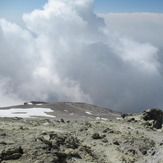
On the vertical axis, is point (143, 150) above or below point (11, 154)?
above

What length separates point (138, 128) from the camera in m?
43.1

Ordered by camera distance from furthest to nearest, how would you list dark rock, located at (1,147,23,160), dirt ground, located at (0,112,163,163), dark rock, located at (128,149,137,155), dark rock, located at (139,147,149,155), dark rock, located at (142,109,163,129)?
Result: 1. dark rock, located at (142,109,163,129)
2. dark rock, located at (139,147,149,155)
3. dark rock, located at (128,149,137,155)
4. dirt ground, located at (0,112,163,163)
5. dark rock, located at (1,147,23,160)

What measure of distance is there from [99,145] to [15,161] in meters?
11.6

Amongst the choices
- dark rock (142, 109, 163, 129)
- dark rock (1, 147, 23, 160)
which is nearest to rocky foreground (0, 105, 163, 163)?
dark rock (1, 147, 23, 160)

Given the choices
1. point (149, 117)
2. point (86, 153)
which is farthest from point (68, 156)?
point (149, 117)

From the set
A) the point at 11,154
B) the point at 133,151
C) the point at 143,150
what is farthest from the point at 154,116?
the point at 11,154

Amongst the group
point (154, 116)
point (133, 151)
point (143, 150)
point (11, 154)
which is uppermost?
point (154, 116)

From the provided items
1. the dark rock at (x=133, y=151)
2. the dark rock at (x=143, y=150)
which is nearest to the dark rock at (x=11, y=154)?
the dark rock at (x=133, y=151)

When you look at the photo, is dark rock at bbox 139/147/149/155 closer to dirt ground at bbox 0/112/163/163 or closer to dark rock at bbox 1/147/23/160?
dirt ground at bbox 0/112/163/163

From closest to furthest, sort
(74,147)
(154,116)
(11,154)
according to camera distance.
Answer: (11,154)
(74,147)
(154,116)

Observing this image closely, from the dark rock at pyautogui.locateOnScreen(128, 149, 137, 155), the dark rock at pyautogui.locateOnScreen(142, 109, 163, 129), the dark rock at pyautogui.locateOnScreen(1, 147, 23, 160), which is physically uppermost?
the dark rock at pyautogui.locateOnScreen(142, 109, 163, 129)

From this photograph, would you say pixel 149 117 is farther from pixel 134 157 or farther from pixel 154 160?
pixel 154 160

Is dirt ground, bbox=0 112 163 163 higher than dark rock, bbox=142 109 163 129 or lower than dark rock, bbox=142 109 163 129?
lower

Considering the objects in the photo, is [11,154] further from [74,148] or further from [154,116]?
[154,116]
